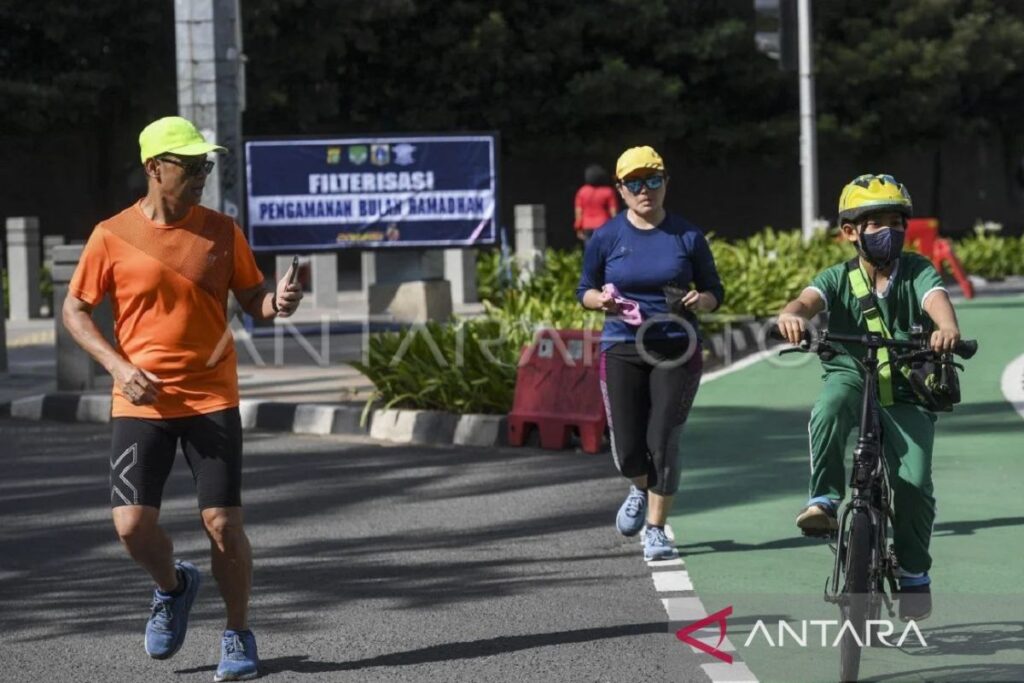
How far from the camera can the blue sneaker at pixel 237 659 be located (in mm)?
6637

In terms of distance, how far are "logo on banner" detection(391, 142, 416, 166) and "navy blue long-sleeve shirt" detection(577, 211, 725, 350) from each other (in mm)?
10260

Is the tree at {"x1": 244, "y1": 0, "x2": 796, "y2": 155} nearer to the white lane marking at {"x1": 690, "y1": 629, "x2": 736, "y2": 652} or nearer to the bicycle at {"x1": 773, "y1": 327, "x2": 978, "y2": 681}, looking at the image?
the white lane marking at {"x1": 690, "y1": 629, "x2": 736, "y2": 652}

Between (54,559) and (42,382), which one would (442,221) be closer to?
(42,382)

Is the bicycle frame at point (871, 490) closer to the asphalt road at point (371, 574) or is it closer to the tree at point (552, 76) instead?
→ the asphalt road at point (371, 574)

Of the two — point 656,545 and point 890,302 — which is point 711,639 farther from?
point 656,545

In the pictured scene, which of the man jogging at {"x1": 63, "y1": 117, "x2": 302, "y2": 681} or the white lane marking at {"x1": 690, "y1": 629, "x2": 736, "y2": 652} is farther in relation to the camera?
the white lane marking at {"x1": 690, "y1": 629, "x2": 736, "y2": 652}

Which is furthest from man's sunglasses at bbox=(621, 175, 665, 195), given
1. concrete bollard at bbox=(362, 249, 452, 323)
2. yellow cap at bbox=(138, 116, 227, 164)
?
concrete bollard at bbox=(362, 249, 452, 323)

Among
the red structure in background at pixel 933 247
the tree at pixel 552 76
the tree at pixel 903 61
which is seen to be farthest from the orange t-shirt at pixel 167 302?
the tree at pixel 903 61

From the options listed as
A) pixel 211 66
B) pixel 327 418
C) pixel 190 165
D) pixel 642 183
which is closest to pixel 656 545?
pixel 642 183

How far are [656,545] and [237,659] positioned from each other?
261 centimetres

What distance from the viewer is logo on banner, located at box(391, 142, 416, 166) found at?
62.5 ft

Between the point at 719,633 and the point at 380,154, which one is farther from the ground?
the point at 380,154

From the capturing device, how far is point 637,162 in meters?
8.67

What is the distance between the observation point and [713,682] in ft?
21.4
